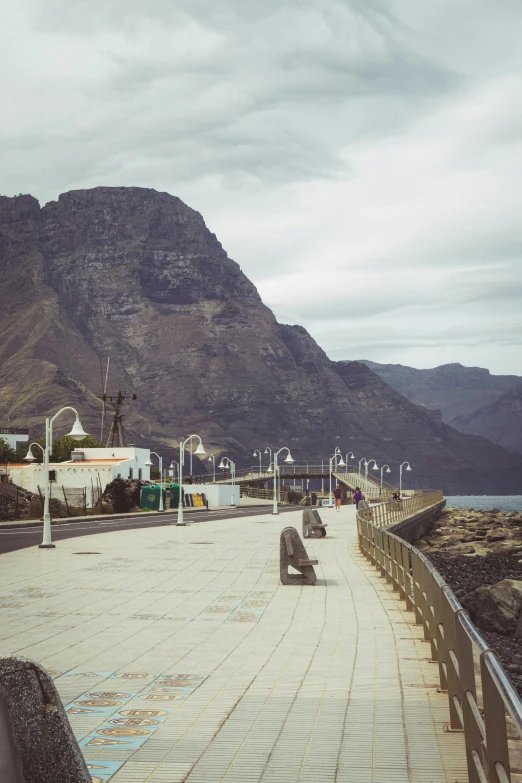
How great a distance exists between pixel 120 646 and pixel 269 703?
3580mm

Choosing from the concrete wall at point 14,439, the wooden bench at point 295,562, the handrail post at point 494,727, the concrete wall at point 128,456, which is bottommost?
the wooden bench at point 295,562

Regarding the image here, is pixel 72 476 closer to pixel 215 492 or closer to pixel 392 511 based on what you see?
pixel 215 492

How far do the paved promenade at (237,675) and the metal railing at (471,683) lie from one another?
1.21 feet

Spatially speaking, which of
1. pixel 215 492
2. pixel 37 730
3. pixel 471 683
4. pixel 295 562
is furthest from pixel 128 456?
pixel 37 730

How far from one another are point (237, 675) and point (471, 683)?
3.96 metres

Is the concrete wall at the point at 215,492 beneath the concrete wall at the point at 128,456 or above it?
beneath

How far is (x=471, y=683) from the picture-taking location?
5777mm

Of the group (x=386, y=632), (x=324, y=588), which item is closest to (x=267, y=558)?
(x=324, y=588)

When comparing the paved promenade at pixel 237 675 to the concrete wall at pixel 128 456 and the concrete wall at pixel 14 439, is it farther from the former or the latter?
the concrete wall at pixel 14 439

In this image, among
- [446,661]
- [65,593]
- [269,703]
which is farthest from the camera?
[65,593]

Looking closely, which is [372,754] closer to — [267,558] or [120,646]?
[120,646]

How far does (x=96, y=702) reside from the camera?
8188 millimetres

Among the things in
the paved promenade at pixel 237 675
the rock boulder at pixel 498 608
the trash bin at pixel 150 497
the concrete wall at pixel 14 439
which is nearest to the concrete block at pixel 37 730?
the paved promenade at pixel 237 675

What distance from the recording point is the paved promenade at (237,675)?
6320 mm
